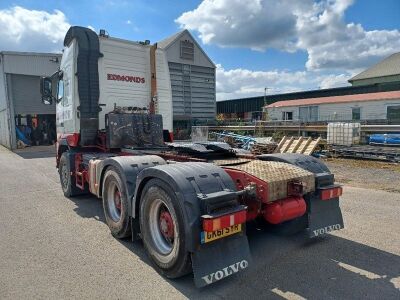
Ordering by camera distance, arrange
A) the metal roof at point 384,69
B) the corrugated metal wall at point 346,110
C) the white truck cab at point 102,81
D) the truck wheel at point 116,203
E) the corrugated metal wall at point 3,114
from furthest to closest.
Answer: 1. the metal roof at point 384,69
2. the corrugated metal wall at point 346,110
3. the corrugated metal wall at point 3,114
4. the white truck cab at point 102,81
5. the truck wheel at point 116,203

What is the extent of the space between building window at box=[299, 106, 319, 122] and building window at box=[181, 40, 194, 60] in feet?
39.7

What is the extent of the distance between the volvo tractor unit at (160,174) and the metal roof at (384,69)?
42.9 m

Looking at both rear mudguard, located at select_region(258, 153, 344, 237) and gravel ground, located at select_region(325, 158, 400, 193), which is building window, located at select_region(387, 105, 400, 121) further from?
rear mudguard, located at select_region(258, 153, 344, 237)

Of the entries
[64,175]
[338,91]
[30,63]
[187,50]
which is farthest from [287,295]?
[338,91]

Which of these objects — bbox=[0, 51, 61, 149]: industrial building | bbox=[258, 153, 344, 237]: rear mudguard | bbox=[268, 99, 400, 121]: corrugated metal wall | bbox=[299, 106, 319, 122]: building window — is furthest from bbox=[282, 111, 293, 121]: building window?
bbox=[258, 153, 344, 237]: rear mudguard

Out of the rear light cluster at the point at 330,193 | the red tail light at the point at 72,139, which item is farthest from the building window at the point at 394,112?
the red tail light at the point at 72,139

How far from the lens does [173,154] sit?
5367 millimetres

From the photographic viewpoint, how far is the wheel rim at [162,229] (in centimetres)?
365

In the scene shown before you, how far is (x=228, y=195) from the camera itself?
3355 mm

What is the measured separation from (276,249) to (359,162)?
8.83 meters

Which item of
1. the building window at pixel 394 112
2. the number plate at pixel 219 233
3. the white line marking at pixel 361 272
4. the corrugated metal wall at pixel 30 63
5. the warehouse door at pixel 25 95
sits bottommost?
the white line marking at pixel 361 272

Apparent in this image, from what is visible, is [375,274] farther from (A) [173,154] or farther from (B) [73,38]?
(B) [73,38]

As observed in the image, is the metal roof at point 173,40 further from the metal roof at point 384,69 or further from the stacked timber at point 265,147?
the metal roof at point 384,69

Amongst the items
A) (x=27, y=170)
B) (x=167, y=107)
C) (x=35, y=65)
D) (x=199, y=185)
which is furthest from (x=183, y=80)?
(x=199, y=185)
